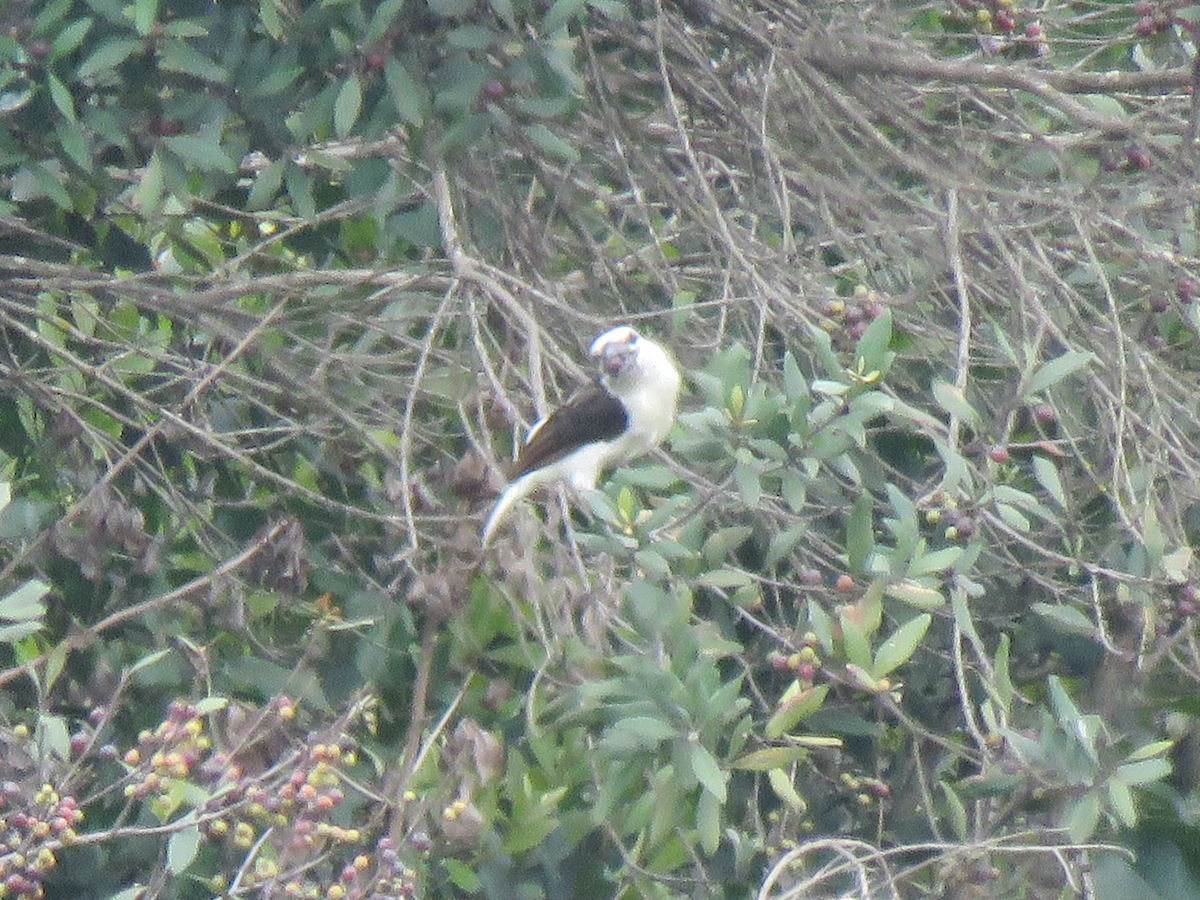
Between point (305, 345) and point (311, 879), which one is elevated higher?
point (305, 345)

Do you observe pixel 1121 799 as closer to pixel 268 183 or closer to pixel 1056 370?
pixel 1056 370

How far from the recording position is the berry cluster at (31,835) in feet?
10.7

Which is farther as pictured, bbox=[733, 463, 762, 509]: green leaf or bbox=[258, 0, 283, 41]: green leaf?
bbox=[258, 0, 283, 41]: green leaf

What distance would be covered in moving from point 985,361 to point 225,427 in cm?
172

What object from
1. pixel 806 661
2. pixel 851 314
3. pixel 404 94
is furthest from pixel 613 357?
pixel 806 661

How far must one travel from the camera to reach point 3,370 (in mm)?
4324

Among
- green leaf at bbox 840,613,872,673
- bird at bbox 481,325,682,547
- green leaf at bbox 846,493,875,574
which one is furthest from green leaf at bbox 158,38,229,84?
green leaf at bbox 840,613,872,673

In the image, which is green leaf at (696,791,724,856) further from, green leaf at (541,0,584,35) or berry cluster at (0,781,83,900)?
green leaf at (541,0,584,35)

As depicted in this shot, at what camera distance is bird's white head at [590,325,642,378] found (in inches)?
180

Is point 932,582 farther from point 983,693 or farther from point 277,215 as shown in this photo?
point 277,215

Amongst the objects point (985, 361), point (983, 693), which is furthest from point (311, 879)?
point (985, 361)

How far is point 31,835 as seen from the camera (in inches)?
128

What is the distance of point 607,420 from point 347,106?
1059 mm

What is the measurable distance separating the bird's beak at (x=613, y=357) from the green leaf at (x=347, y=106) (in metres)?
0.93
